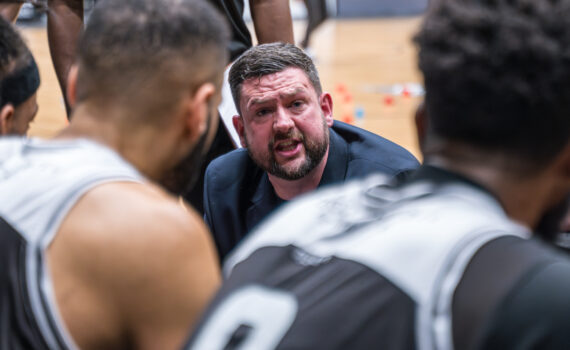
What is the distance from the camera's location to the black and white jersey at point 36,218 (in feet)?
3.36

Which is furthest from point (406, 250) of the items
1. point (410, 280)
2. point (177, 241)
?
point (177, 241)

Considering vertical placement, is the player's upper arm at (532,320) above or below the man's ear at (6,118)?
above

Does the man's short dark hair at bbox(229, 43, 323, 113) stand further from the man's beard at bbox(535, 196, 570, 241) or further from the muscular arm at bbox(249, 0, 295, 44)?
the man's beard at bbox(535, 196, 570, 241)

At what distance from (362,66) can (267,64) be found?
721cm

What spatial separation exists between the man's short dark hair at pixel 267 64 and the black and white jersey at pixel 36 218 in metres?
1.34

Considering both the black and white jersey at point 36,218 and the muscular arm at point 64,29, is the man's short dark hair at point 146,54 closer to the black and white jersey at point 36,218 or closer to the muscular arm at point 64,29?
the black and white jersey at point 36,218

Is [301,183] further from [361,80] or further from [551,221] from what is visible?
[361,80]

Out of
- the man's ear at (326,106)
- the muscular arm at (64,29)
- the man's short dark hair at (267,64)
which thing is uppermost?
the muscular arm at (64,29)

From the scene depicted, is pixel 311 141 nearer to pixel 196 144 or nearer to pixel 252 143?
pixel 252 143

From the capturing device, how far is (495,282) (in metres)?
0.75

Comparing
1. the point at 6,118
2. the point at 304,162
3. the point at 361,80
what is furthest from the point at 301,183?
the point at 361,80

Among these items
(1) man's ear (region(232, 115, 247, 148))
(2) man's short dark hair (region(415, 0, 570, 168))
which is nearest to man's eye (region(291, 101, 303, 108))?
(1) man's ear (region(232, 115, 247, 148))

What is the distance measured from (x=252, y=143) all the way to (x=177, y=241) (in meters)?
1.40

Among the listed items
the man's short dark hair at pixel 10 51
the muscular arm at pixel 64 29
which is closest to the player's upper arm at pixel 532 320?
the man's short dark hair at pixel 10 51
